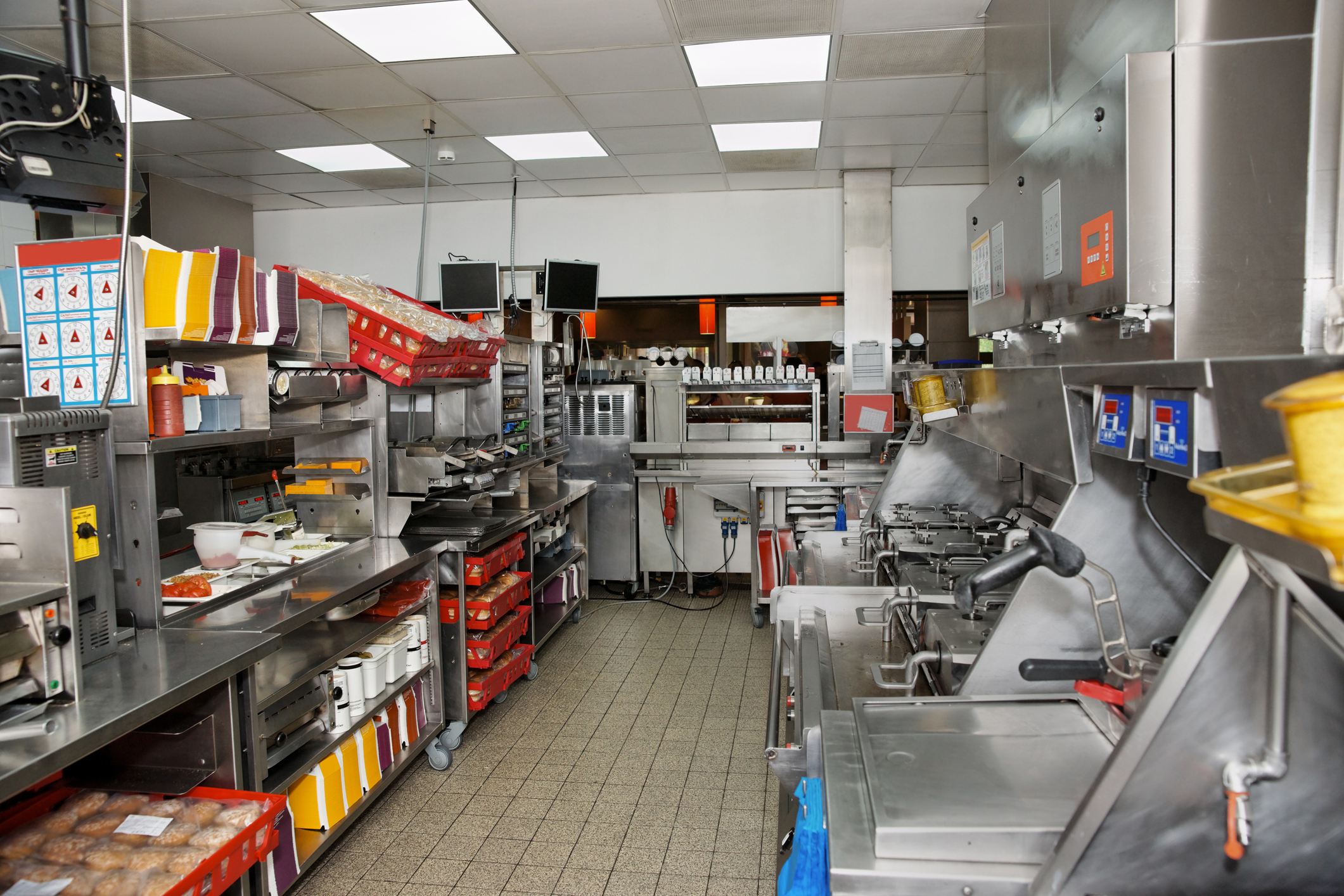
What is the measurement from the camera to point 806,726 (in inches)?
61.6

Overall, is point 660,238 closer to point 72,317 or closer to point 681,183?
point 681,183

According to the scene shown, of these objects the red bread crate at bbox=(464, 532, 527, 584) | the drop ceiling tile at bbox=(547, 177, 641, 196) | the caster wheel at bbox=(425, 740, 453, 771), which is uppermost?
the drop ceiling tile at bbox=(547, 177, 641, 196)

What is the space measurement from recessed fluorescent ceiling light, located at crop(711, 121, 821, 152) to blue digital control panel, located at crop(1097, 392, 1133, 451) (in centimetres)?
344

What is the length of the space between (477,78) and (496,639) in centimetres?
254

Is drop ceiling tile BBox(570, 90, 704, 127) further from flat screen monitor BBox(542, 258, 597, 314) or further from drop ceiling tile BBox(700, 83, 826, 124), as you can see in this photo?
flat screen monitor BBox(542, 258, 597, 314)

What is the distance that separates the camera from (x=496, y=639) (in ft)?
11.3

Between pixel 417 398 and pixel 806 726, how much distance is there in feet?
10.1

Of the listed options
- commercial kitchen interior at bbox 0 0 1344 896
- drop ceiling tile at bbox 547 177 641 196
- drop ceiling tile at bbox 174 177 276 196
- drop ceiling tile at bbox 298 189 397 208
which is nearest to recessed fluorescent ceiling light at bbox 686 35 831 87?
commercial kitchen interior at bbox 0 0 1344 896

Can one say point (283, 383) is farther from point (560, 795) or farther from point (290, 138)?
point (290, 138)

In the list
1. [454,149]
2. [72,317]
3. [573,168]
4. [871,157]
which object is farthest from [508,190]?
[72,317]

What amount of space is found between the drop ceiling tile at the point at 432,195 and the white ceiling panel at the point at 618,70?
2.06 m

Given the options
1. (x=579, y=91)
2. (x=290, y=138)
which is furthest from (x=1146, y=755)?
(x=290, y=138)

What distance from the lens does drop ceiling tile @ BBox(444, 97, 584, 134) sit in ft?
13.1

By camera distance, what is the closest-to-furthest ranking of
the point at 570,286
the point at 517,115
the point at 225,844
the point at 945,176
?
the point at 225,844, the point at 517,115, the point at 570,286, the point at 945,176
